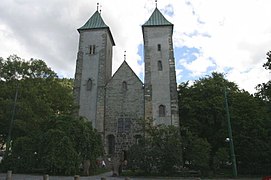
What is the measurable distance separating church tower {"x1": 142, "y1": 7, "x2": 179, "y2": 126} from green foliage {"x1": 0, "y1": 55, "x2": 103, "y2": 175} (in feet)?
34.5

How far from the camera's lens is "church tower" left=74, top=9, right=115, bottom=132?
3469cm

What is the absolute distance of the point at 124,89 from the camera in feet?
117

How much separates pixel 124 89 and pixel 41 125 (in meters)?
13.9

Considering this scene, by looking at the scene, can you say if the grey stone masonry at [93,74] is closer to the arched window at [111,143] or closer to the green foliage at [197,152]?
the arched window at [111,143]

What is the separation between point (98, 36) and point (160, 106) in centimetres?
1347

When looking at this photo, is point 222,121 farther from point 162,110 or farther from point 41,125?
point 41,125

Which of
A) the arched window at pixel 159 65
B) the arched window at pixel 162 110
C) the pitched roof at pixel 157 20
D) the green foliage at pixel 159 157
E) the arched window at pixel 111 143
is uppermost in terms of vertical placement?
the pitched roof at pixel 157 20

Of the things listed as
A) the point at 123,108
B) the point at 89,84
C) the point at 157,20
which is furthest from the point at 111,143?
the point at 157,20

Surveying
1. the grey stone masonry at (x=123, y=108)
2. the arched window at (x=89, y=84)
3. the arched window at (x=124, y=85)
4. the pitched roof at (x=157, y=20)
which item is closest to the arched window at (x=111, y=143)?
the grey stone masonry at (x=123, y=108)

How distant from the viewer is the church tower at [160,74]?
3372 cm

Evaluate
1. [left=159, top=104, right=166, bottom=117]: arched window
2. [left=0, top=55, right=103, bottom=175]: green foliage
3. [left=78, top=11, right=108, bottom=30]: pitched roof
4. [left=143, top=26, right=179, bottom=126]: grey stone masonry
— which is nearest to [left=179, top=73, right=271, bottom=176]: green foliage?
[left=143, top=26, right=179, bottom=126]: grey stone masonry

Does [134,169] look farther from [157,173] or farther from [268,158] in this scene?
[268,158]

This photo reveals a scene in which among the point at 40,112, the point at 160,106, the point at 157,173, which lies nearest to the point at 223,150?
the point at 157,173

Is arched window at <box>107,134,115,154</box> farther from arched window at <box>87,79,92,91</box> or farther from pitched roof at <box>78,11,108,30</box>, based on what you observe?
pitched roof at <box>78,11,108,30</box>
